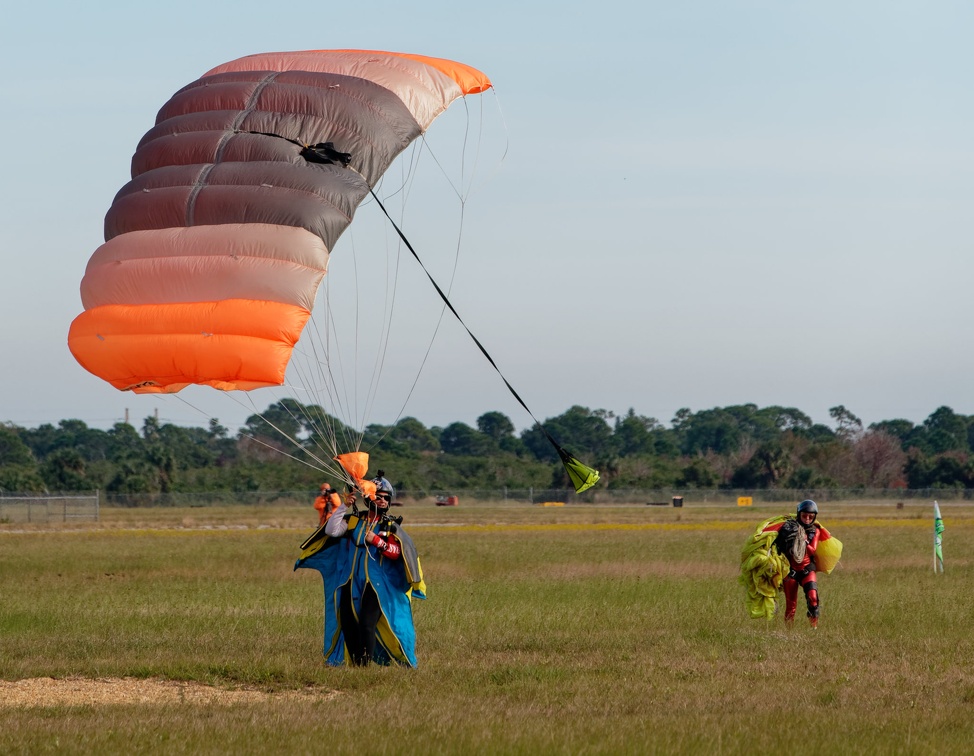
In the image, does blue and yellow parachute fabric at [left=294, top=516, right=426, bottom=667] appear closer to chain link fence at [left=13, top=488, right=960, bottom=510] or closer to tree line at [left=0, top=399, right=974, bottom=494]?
tree line at [left=0, top=399, right=974, bottom=494]

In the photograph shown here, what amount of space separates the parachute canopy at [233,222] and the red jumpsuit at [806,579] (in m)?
6.33

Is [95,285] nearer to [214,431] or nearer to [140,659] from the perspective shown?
[140,659]

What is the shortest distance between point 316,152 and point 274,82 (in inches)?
54.0

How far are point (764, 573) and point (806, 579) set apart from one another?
494 mm

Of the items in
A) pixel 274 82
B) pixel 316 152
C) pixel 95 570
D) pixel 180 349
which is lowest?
pixel 95 570

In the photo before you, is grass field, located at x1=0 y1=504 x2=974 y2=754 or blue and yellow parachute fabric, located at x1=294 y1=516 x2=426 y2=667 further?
blue and yellow parachute fabric, located at x1=294 y1=516 x2=426 y2=667

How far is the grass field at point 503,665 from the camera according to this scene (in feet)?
28.4

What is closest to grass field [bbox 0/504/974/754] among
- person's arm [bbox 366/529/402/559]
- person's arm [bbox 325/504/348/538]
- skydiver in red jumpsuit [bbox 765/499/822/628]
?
skydiver in red jumpsuit [bbox 765/499/822/628]

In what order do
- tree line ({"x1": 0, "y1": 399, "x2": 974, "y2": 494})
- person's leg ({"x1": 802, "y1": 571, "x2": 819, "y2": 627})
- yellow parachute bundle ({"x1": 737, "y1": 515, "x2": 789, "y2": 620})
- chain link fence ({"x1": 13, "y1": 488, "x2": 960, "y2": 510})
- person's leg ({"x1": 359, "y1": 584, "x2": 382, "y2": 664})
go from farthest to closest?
tree line ({"x1": 0, "y1": 399, "x2": 974, "y2": 494}), chain link fence ({"x1": 13, "y1": 488, "x2": 960, "y2": 510}), yellow parachute bundle ({"x1": 737, "y1": 515, "x2": 789, "y2": 620}), person's leg ({"x1": 802, "y1": 571, "x2": 819, "y2": 627}), person's leg ({"x1": 359, "y1": 584, "x2": 382, "y2": 664})

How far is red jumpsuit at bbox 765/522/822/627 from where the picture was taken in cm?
1484

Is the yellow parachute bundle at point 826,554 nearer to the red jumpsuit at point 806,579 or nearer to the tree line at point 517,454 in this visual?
the red jumpsuit at point 806,579

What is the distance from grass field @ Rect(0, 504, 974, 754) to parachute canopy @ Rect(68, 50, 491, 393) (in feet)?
A: 10.2

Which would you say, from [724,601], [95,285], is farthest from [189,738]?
[724,601]

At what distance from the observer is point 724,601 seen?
17922 millimetres
